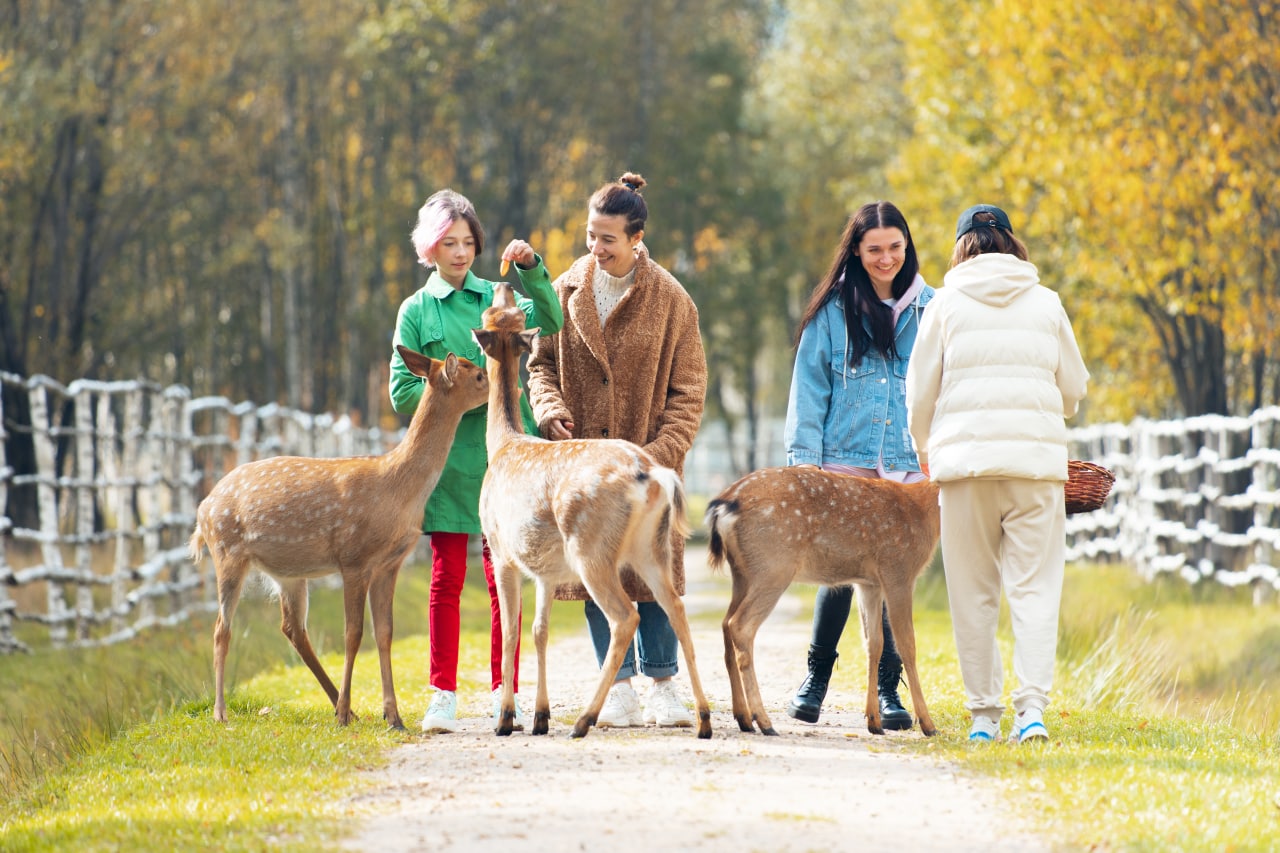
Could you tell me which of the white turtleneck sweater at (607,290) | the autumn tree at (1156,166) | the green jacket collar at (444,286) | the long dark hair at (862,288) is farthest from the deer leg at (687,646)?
the autumn tree at (1156,166)

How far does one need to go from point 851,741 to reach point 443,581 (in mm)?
1973

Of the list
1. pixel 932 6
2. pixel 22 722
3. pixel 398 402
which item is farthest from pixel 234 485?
pixel 932 6

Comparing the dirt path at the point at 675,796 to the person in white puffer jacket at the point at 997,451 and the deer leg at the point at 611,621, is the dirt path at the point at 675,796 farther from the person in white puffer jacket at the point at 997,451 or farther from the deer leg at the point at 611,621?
the person in white puffer jacket at the point at 997,451

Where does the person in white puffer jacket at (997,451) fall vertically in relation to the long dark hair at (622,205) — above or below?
below

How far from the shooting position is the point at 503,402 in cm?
759

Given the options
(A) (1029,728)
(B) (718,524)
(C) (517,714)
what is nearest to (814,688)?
(B) (718,524)

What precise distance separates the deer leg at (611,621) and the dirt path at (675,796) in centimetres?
13

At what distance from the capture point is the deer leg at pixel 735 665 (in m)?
7.21

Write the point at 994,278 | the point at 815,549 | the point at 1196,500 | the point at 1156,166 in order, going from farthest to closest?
1. the point at 1156,166
2. the point at 1196,500
3. the point at 815,549
4. the point at 994,278

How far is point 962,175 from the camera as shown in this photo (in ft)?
72.7

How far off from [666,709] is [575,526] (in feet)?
3.70

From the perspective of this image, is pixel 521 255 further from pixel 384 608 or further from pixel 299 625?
pixel 299 625

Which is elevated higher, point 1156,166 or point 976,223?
point 1156,166

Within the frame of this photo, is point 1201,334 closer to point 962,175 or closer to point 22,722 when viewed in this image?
point 962,175
